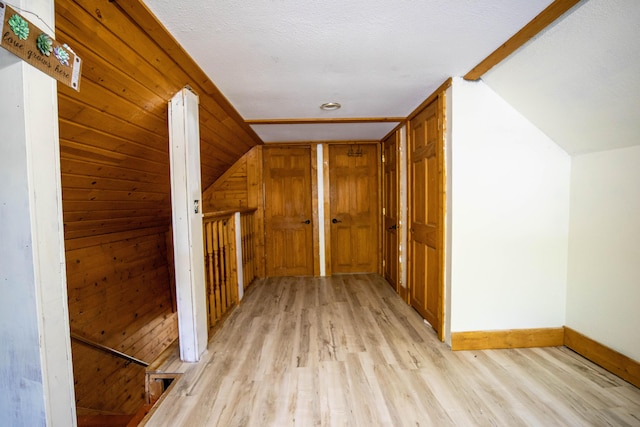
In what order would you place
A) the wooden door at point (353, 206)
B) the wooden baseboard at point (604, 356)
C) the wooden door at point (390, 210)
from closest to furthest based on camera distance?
the wooden baseboard at point (604, 356) < the wooden door at point (390, 210) < the wooden door at point (353, 206)

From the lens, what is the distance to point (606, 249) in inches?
72.3

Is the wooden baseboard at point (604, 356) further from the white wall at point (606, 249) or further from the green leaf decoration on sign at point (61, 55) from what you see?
the green leaf decoration on sign at point (61, 55)

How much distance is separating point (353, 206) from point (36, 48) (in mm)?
3699

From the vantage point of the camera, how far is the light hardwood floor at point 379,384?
4.75 ft

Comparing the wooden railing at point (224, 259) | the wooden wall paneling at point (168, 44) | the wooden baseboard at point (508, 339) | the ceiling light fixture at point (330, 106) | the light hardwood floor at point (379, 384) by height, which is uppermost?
the ceiling light fixture at point (330, 106)

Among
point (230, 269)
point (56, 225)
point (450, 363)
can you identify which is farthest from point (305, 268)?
point (56, 225)

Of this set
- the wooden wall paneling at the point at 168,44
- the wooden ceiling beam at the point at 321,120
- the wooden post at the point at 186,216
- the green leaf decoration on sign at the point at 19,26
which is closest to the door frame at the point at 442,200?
the wooden ceiling beam at the point at 321,120

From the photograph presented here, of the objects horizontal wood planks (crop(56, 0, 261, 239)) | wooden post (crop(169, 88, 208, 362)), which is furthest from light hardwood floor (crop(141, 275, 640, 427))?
horizontal wood planks (crop(56, 0, 261, 239))

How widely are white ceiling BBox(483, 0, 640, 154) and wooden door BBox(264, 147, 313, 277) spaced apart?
271 cm

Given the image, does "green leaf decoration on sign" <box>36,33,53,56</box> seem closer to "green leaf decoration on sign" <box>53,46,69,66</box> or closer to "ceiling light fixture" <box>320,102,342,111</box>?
"green leaf decoration on sign" <box>53,46,69,66</box>

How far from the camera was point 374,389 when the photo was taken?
65.1 inches

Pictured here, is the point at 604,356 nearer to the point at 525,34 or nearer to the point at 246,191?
the point at 525,34

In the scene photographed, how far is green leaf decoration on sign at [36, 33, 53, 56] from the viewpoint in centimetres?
81

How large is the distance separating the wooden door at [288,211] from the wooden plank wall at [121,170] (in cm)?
63
